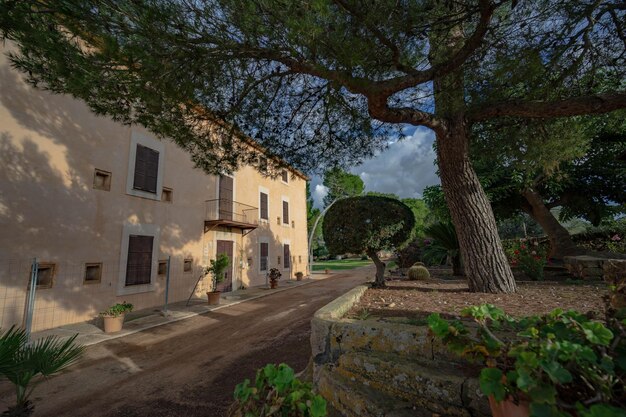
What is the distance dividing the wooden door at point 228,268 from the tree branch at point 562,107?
35.7 feet

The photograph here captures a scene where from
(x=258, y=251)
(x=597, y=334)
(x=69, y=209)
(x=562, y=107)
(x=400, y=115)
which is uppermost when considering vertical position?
(x=400, y=115)

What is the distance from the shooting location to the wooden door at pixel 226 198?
12.3m

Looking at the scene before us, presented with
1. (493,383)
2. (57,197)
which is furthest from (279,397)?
(57,197)

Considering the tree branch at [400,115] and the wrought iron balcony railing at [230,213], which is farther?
the wrought iron balcony railing at [230,213]

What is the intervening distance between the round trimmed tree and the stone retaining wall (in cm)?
316

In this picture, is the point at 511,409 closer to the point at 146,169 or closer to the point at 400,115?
the point at 400,115

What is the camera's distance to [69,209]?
7043 mm

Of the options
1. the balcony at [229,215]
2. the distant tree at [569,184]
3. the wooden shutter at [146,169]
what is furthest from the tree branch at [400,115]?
the balcony at [229,215]

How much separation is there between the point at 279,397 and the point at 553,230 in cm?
1188

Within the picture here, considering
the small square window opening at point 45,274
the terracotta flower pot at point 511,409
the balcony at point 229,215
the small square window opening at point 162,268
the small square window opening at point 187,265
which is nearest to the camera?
the terracotta flower pot at point 511,409

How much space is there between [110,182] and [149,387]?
6692 mm

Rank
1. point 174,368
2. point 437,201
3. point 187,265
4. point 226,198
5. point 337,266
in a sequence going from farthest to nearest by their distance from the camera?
point 337,266 < point 226,198 < point 437,201 < point 187,265 < point 174,368

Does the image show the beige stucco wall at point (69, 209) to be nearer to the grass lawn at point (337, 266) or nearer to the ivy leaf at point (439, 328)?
the ivy leaf at point (439, 328)

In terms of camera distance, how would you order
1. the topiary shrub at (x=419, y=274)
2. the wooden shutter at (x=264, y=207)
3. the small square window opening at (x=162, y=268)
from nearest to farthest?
the topiary shrub at (x=419, y=274) < the small square window opening at (x=162, y=268) < the wooden shutter at (x=264, y=207)
